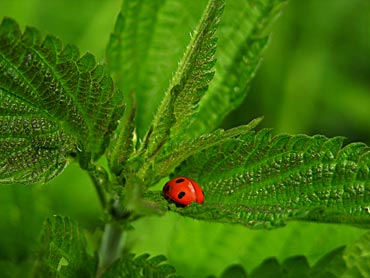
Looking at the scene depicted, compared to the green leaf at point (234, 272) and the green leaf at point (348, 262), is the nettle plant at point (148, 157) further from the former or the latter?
the green leaf at point (234, 272)

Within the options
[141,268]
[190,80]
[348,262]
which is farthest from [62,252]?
[348,262]

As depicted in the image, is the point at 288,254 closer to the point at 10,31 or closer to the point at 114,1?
the point at 10,31

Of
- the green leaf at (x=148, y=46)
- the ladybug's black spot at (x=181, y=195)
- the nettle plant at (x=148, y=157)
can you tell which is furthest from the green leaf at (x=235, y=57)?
the ladybug's black spot at (x=181, y=195)

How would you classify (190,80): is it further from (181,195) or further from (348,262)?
(348,262)

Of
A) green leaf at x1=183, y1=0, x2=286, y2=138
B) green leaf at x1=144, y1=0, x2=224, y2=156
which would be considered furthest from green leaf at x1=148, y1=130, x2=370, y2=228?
green leaf at x1=183, y1=0, x2=286, y2=138

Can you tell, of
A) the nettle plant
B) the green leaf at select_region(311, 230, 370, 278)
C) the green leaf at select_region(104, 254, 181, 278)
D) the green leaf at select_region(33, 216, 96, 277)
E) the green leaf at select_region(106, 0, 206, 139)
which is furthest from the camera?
the green leaf at select_region(106, 0, 206, 139)

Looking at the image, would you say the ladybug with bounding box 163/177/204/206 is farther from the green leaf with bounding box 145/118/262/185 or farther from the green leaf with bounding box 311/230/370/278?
the green leaf with bounding box 311/230/370/278
